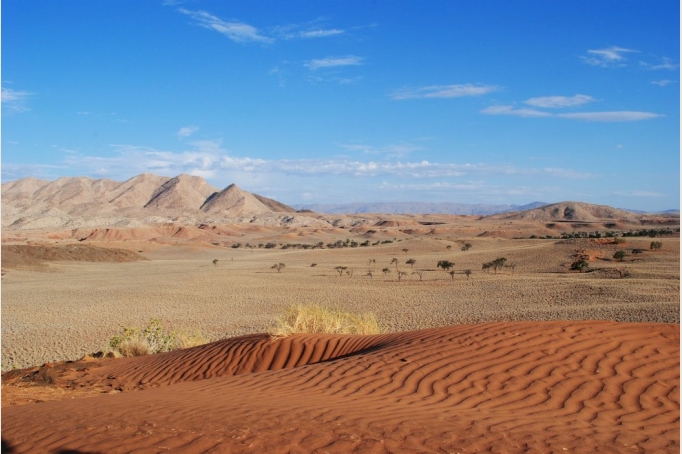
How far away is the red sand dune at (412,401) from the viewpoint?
17.2 ft

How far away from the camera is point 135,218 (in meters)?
135

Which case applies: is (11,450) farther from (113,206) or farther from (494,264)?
(113,206)

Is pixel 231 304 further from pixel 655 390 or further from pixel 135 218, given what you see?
pixel 135 218

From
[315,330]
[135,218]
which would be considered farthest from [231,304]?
[135,218]

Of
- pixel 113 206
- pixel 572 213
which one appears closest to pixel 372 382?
pixel 572 213

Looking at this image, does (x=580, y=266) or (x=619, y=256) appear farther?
(x=619, y=256)

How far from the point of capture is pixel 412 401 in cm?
692

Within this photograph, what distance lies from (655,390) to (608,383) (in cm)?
52

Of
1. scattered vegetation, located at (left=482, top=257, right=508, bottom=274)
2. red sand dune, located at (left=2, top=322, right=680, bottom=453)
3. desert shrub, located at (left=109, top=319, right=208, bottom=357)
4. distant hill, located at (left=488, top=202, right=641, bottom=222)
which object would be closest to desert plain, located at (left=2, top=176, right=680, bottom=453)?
red sand dune, located at (left=2, top=322, right=680, bottom=453)

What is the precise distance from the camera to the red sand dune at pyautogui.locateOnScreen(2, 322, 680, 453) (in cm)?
524

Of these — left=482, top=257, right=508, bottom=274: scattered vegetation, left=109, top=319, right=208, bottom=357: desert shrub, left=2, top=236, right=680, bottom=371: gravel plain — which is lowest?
left=2, top=236, right=680, bottom=371: gravel plain

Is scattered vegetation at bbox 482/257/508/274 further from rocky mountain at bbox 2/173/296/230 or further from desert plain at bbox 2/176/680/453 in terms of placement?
rocky mountain at bbox 2/173/296/230

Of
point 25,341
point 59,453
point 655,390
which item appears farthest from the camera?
point 25,341

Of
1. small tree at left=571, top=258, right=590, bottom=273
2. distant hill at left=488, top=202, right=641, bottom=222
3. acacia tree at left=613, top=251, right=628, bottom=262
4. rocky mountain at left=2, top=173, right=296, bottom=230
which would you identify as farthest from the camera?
distant hill at left=488, top=202, right=641, bottom=222
